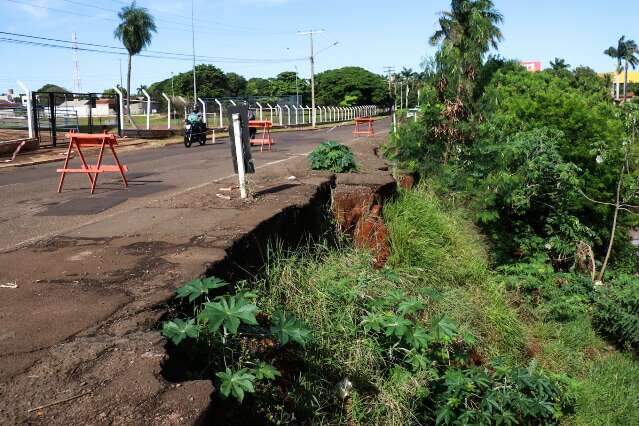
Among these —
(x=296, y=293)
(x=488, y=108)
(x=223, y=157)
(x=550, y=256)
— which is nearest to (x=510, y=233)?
(x=550, y=256)

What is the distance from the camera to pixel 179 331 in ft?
10.6

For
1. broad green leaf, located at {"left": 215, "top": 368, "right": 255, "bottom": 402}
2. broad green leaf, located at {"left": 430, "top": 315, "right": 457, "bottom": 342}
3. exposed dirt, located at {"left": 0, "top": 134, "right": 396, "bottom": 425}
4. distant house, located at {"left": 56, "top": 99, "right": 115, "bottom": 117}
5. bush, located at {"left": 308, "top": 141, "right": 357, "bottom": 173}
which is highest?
distant house, located at {"left": 56, "top": 99, "right": 115, "bottom": 117}

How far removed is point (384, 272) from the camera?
19.7 feet

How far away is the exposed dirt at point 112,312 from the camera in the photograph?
2584mm

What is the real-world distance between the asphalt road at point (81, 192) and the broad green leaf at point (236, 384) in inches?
140

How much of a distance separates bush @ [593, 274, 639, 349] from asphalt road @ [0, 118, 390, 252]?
6.24 m

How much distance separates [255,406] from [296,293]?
1733 millimetres

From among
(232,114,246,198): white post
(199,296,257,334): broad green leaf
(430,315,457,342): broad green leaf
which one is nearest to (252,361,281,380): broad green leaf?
(199,296,257,334): broad green leaf

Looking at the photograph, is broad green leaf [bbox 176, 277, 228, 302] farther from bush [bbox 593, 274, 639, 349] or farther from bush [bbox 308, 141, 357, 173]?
bush [bbox 593, 274, 639, 349]

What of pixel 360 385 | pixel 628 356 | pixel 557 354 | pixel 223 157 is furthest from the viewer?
pixel 223 157

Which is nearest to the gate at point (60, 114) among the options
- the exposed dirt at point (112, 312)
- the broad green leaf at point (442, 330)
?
the exposed dirt at point (112, 312)

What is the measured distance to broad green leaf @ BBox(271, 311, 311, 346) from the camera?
3.46 meters

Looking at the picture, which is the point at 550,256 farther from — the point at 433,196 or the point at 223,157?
the point at 223,157

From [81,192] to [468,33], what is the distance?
756 centimetres
